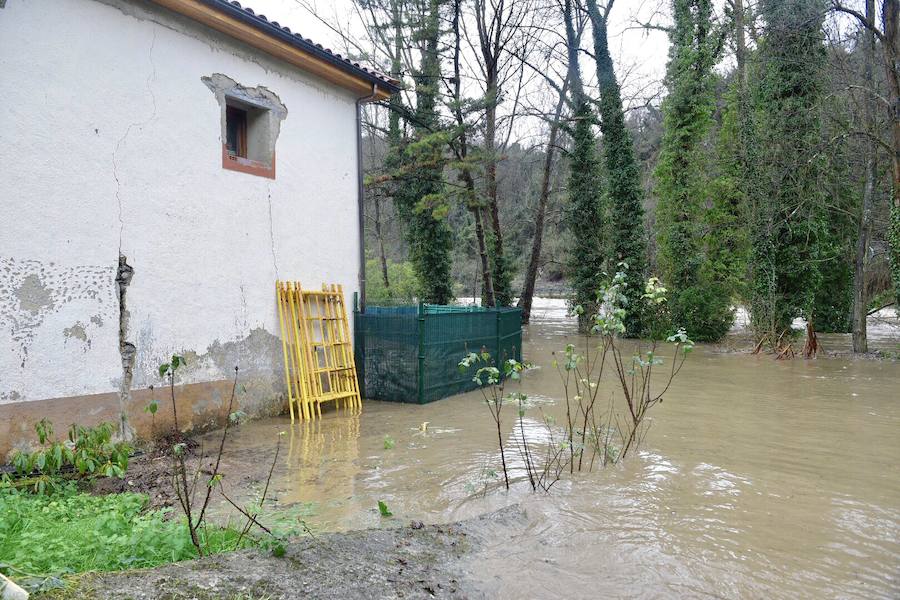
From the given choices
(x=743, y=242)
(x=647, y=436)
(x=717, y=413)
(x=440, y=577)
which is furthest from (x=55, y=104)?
(x=743, y=242)

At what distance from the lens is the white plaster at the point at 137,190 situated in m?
5.95

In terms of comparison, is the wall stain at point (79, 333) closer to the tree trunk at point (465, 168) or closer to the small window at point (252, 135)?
the small window at point (252, 135)

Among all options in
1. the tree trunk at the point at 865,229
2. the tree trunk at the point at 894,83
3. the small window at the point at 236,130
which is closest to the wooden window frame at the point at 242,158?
the small window at the point at 236,130

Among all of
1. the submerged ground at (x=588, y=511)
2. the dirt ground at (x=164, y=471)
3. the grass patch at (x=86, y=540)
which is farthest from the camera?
the dirt ground at (x=164, y=471)

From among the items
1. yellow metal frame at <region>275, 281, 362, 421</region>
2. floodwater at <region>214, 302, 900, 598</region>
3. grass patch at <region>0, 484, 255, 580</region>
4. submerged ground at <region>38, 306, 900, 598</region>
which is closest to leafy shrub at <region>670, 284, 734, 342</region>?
floodwater at <region>214, 302, 900, 598</region>

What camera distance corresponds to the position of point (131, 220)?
6.84 metres

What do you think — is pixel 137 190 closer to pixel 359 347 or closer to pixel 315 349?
pixel 315 349

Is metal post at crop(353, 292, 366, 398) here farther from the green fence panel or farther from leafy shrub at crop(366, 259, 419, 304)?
leafy shrub at crop(366, 259, 419, 304)

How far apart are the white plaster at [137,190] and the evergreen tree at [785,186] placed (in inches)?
495

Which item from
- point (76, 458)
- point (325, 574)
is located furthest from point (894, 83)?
point (76, 458)

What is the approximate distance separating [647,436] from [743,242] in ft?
47.2

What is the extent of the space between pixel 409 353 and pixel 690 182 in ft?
44.4

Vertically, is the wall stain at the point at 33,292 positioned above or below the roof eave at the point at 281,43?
below

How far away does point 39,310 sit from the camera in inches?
237
